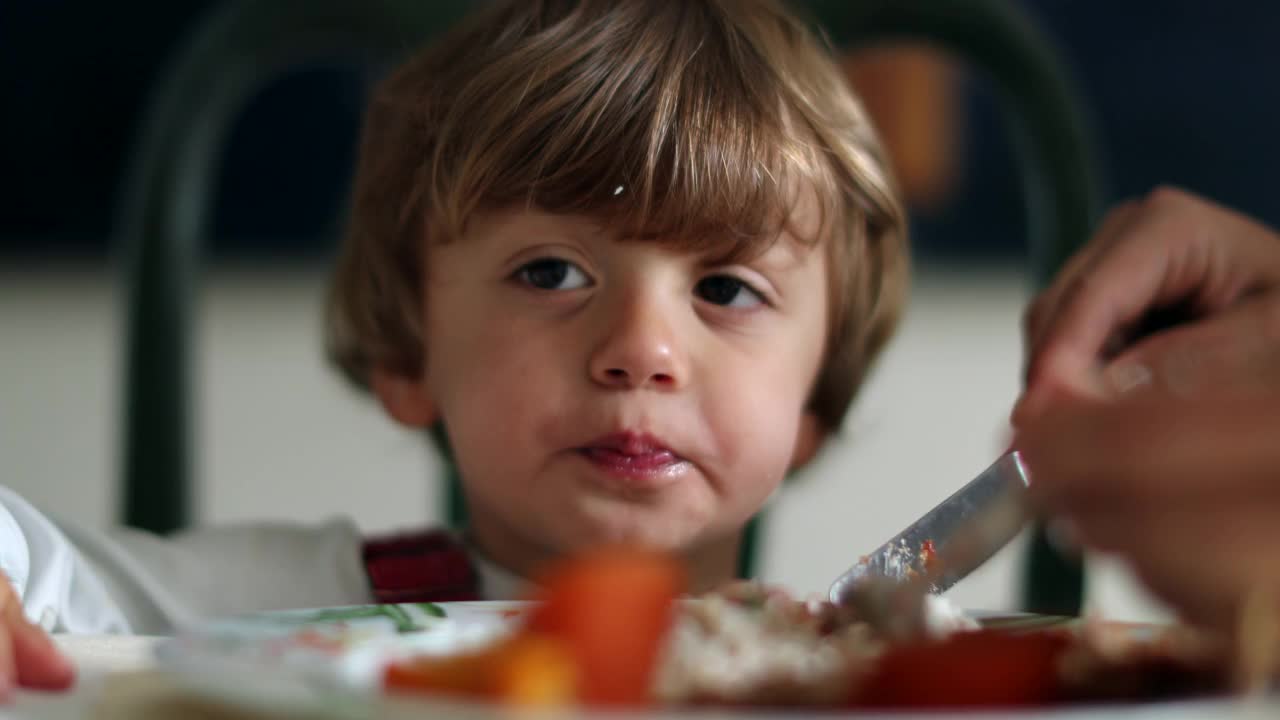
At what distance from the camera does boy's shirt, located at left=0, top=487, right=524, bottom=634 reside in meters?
0.75

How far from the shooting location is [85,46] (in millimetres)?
1760

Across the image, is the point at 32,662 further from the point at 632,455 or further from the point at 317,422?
the point at 317,422

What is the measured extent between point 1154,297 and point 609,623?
1.81 feet

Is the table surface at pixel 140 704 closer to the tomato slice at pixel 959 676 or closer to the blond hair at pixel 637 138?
the tomato slice at pixel 959 676

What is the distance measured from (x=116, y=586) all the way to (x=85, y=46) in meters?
1.14

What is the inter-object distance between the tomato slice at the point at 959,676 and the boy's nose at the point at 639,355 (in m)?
0.41

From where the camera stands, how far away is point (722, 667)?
15.1 inches

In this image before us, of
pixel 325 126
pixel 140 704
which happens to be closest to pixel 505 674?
pixel 140 704

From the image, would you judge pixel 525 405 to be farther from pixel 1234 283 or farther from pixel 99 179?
pixel 99 179

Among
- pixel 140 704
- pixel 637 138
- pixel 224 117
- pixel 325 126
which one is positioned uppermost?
pixel 325 126

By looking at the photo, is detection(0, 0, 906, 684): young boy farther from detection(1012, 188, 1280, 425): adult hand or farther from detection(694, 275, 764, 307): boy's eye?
detection(1012, 188, 1280, 425): adult hand

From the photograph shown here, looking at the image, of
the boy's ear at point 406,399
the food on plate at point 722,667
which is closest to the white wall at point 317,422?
the boy's ear at point 406,399

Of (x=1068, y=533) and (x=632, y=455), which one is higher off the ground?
(x=632, y=455)

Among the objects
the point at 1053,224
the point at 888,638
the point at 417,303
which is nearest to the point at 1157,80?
the point at 1053,224
